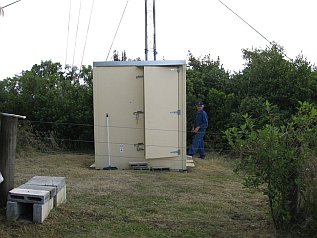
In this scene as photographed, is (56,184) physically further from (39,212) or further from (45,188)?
(39,212)

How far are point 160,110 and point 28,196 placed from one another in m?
5.01

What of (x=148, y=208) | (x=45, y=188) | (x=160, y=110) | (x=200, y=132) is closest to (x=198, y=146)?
(x=200, y=132)

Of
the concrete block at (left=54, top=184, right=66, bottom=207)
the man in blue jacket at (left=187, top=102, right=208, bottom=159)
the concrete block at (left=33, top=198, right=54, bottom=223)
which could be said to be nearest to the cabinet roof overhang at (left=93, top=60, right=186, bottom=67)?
the man in blue jacket at (left=187, top=102, right=208, bottom=159)

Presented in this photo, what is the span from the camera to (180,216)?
549cm

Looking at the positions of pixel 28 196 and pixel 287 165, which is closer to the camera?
pixel 287 165

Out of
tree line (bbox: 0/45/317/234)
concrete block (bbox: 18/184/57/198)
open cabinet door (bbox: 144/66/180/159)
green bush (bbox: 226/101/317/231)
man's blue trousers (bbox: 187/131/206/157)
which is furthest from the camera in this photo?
tree line (bbox: 0/45/317/234)

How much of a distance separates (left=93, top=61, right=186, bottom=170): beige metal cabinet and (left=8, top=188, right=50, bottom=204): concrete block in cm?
477

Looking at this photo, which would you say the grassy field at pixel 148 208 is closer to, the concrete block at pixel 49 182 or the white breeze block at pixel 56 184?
the white breeze block at pixel 56 184

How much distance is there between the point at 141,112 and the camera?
9648mm

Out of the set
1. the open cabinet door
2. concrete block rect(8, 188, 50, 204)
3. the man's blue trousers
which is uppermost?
the open cabinet door

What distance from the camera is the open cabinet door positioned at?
371 inches

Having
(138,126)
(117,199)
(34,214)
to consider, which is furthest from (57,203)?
(138,126)

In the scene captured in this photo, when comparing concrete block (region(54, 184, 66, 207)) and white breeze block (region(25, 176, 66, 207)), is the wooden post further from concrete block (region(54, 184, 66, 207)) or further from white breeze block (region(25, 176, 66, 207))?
concrete block (region(54, 184, 66, 207))

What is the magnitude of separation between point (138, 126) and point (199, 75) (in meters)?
5.78
